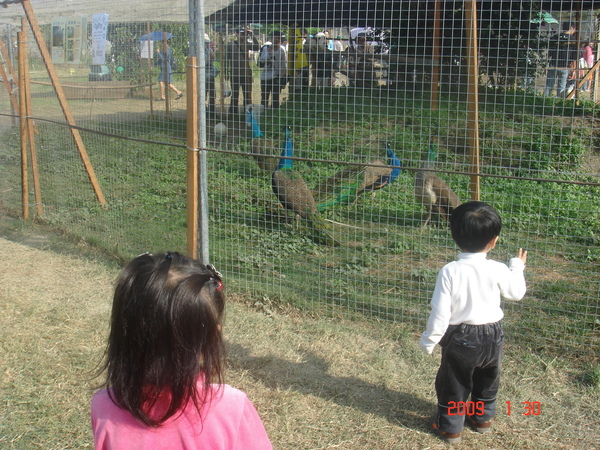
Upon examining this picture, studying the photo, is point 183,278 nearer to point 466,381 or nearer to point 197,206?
point 466,381

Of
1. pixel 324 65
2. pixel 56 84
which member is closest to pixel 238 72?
pixel 324 65

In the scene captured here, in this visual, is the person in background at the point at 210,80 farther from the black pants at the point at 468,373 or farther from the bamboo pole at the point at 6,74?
the bamboo pole at the point at 6,74

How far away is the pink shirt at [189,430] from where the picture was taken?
48.9 inches

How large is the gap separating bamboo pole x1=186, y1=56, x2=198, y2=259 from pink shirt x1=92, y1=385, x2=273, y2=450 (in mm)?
2591

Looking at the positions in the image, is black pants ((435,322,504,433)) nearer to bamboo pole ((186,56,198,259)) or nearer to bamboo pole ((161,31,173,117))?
→ bamboo pole ((186,56,198,259))

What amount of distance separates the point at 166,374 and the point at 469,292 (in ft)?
5.33

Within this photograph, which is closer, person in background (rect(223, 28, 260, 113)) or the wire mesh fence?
the wire mesh fence

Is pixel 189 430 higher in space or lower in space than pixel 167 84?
lower

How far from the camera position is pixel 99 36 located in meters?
4.97

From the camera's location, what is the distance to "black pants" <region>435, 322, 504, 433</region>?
8.27ft

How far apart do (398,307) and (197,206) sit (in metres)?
1.59

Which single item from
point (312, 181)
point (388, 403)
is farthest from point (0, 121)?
point (388, 403)

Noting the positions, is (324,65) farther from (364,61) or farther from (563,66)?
(563,66)
